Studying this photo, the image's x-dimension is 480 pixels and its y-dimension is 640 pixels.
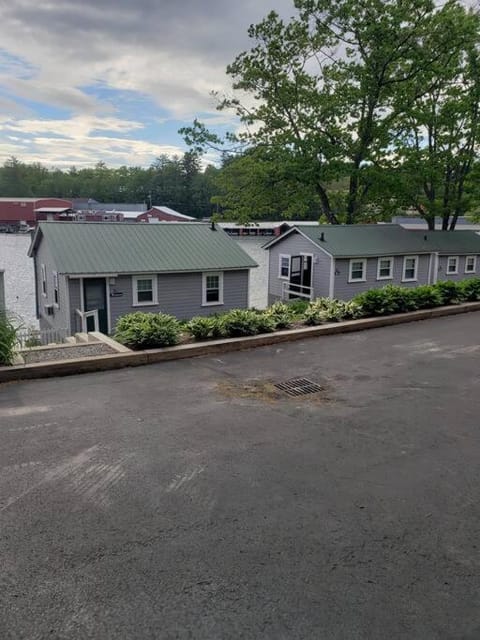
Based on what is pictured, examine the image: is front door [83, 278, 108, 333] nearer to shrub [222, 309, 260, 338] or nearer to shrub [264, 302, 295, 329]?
shrub [264, 302, 295, 329]

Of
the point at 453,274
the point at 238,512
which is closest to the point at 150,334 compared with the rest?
the point at 238,512

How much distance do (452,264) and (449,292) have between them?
38.7 feet

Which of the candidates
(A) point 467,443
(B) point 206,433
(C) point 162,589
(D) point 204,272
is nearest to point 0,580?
(C) point 162,589

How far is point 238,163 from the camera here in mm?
24297

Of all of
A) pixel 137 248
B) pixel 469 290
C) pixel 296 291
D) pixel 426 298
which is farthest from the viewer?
pixel 296 291

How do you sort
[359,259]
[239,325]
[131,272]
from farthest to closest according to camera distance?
[359,259]
[131,272]
[239,325]

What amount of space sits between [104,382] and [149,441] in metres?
2.30

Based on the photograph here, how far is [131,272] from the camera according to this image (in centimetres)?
1520

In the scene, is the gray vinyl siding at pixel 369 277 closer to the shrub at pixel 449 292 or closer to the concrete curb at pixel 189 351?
the shrub at pixel 449 292

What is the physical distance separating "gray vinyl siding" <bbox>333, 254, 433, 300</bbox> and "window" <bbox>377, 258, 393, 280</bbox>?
0.17 metres

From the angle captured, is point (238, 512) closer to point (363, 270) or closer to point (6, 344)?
point (6, 344)

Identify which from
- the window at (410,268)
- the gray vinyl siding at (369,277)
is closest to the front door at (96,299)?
the gray vinyl siding at (369,277)

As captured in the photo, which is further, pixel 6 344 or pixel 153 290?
pixel 153 290

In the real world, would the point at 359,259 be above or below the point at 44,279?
above
